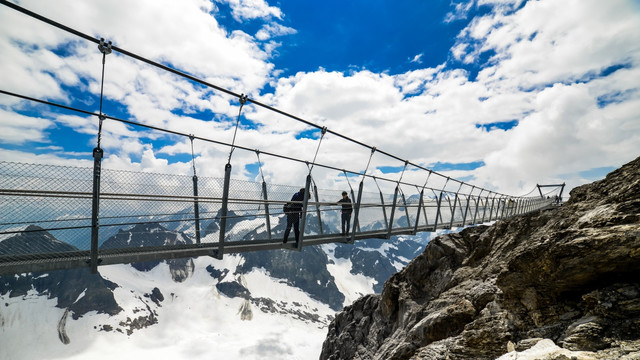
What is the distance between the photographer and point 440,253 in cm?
1095

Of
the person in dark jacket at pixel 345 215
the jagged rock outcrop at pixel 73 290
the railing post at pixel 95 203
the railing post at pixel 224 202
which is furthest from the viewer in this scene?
the jagged rock outcrop at pixel 73 290

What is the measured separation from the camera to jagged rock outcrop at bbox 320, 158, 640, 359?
12.9 feet

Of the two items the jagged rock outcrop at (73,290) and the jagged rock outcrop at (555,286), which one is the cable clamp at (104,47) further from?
the jagged rock outcrop at (73,290)

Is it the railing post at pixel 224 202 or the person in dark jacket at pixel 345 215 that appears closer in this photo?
the railing post at pixel 224 202

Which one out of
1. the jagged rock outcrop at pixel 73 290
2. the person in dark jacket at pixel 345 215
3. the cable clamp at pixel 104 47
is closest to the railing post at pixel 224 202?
the cable clamp at pixel 104 47

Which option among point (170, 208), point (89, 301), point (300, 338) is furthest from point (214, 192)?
point (89, 301)

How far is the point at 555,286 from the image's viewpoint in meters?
4.88

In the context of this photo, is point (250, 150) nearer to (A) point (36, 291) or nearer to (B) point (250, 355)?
(B) point (250, 355)

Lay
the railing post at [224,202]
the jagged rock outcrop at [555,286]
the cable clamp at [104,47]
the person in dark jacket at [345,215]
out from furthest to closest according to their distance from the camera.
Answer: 1. the person in dark jacket at [345,215]
2. the railing post at [224,202]
3. the cable clamp at [104,47]
4. the jagged rock outcrop at [555,286]

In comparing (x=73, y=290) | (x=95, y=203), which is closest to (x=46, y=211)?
(x=95, y=203)

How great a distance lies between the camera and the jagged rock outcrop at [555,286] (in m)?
3.93

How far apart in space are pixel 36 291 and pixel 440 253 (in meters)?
238

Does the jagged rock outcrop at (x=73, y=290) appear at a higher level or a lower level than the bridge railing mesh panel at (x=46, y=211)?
lower

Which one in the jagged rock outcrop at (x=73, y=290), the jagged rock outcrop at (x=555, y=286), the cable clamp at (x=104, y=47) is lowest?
the jagged rock outcrop at (x=73, y=290)
